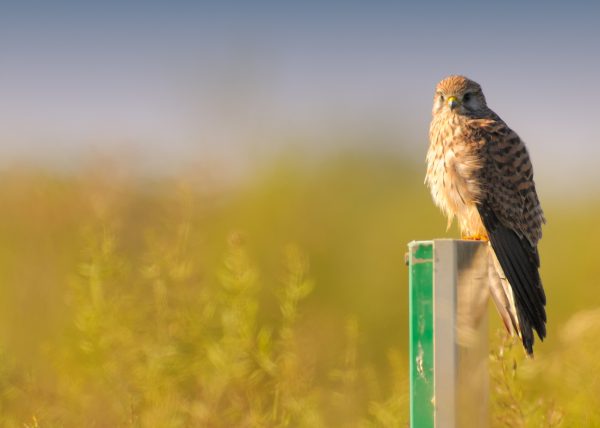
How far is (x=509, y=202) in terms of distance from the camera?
12.9 ft

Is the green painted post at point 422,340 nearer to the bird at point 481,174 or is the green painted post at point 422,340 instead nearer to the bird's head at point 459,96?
the bird at point 481,174

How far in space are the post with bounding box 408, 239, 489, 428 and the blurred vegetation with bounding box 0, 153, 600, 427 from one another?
0.24 meters

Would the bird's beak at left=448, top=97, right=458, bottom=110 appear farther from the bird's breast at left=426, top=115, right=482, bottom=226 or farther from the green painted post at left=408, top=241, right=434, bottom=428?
the green painted post at left=408, top=241, right=434, bottom=428

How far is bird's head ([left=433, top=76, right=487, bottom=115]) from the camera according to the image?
4.26 m

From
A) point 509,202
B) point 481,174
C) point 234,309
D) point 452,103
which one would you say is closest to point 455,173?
point 481,174

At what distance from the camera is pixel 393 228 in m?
6.32

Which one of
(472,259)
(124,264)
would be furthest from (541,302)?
(124,264)

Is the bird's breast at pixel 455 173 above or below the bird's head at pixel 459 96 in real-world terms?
below

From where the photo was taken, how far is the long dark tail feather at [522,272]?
10.2 ft

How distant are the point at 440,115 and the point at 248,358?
1.64 m

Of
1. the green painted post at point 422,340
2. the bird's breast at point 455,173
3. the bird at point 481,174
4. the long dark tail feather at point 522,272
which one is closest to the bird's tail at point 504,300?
the long dark tail feather at point 522,272

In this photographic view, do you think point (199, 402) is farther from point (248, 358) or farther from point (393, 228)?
point (393, 228)

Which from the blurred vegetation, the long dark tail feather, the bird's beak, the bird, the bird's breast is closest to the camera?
the long dark tail feather

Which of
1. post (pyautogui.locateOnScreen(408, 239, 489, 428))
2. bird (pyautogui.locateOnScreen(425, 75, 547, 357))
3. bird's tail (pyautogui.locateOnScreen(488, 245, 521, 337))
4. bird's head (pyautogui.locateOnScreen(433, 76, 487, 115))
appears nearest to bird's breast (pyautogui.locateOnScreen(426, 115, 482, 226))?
bird (pyautogui.locateOnScreen(425, 75, 547, 357))
